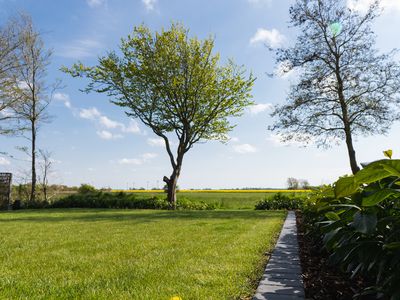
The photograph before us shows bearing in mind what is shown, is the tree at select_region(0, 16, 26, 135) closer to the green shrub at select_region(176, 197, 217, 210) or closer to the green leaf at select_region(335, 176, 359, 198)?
the green shrub at select_region(176, 197, 217, 210)

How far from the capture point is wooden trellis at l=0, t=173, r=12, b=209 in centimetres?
1906

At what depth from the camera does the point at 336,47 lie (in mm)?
17469

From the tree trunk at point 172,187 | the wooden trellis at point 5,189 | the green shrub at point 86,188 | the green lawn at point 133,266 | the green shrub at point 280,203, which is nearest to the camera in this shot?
the green lawn at point 133,266

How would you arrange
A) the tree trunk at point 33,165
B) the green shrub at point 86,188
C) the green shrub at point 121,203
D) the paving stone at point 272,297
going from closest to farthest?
1. the paving stone at point 272,297
2. the green shrub at point 121,203
3. the tree trunk at point 33,165
4. the green shrub at point 86,188

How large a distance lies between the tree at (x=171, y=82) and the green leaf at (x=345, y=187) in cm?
1799

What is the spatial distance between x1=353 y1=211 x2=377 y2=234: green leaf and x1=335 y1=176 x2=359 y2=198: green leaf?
0.81ft

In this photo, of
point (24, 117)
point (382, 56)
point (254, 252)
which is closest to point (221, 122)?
point (382, 56)

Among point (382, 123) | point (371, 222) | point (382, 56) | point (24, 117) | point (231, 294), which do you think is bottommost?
point (231, 294)

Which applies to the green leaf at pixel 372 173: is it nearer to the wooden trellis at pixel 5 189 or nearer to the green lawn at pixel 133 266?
the green lawn at pixel 133 266

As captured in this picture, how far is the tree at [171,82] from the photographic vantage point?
1961cm

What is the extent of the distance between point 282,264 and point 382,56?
53.4 ft

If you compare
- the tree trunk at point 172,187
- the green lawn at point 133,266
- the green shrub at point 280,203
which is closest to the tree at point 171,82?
the tree trunk at point 172,187

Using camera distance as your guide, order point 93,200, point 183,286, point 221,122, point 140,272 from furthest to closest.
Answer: point 221,122
point 93,200
point 140,272
point 183,286

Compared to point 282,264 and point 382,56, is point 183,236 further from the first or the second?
point 382,56
